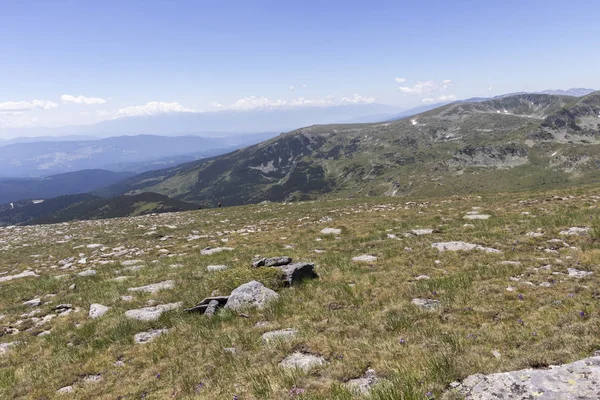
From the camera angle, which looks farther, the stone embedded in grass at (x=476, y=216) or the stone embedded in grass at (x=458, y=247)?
the stone embedded in grass at (x=476, y=216)

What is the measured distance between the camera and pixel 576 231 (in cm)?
1499

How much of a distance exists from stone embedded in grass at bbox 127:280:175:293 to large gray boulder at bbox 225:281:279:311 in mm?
4664

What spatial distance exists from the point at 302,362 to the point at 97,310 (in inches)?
400

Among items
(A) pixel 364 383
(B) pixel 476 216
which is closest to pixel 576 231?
(B) pixel 476 216

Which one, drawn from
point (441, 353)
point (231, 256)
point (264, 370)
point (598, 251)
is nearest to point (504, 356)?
point (441, 353)

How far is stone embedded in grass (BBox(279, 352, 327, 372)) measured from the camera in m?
6.68

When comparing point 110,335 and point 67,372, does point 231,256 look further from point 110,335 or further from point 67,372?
point 67,372

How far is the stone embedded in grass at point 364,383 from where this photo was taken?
18.0 ft

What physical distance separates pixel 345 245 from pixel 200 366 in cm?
1298

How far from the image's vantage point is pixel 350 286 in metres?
11.9

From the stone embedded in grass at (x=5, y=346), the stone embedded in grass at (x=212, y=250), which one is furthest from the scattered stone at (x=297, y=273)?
the stone embedded in grass at (x=5, y=346)

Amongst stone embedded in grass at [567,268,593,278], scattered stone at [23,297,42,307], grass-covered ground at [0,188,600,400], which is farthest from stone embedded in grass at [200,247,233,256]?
stone embedded in grass at [567,268,593,278]

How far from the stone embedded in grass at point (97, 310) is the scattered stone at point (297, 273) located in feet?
24.1

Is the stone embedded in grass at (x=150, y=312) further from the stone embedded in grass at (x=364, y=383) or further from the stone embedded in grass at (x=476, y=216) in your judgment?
the stone embedded in grass at (x=476, y=216)
